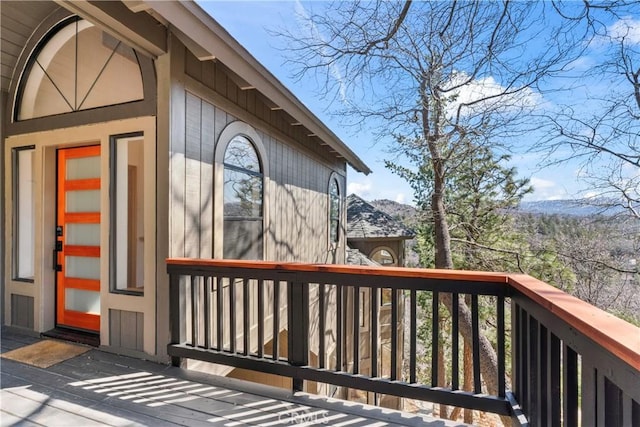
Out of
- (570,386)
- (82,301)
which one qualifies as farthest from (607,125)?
(82,301)

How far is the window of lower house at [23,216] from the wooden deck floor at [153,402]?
142cm

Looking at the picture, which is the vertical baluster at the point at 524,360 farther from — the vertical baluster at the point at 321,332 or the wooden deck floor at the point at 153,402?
the vertical baluster at the point at 321,332

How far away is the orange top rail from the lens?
0.97m

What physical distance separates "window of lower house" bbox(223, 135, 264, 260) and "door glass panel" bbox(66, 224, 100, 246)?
1347 millimetres

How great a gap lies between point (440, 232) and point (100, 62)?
7.86 metres

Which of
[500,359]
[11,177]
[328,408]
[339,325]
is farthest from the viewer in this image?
[11,177]

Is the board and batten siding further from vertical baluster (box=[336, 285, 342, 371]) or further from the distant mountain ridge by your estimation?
the distant mountain ridge

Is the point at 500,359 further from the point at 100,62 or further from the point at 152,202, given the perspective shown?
the point at 100,62

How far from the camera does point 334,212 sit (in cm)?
883

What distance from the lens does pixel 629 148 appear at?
210 inches

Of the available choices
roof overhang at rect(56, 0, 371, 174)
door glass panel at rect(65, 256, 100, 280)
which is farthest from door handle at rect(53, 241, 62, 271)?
roof overhang at rect(56, 0, 371, 174)

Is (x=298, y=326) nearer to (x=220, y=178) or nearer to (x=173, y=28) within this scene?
(x=220, y=178)

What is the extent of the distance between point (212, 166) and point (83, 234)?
5.33ft

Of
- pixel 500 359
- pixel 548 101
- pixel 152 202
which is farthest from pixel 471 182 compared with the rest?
pixel 152 202
